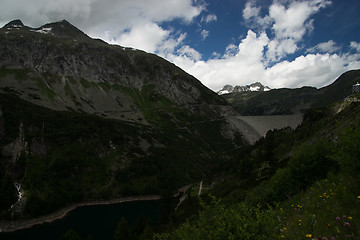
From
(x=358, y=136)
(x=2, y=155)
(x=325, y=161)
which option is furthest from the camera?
(x=2, y=155)

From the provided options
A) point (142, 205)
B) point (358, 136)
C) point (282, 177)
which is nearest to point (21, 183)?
point (142, 205)

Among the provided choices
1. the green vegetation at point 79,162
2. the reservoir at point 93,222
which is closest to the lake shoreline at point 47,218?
the reservoir at point 93,222

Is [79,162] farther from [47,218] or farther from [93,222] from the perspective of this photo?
[93,222]

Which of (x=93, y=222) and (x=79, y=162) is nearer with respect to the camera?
(x=93, y=222)

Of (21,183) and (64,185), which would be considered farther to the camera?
(64,185)

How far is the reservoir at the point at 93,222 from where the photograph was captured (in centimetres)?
9381

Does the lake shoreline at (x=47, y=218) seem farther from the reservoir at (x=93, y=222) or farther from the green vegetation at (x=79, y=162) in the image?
the green vegetation at (x=79, y=162)

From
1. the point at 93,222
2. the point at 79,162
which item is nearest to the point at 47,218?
the point at 93,222

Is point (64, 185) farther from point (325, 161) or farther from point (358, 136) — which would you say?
point (358, 136)

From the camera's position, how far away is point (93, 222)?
107 meters

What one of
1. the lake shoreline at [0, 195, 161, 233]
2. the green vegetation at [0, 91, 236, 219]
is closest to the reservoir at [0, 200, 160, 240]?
the lake shoreline at [0, 195, 161, 233]

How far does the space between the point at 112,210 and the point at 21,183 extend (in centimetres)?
4921

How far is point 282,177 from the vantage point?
27.9m

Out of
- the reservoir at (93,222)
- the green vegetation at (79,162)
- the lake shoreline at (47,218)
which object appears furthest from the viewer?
the green vegetation at (79,162)
